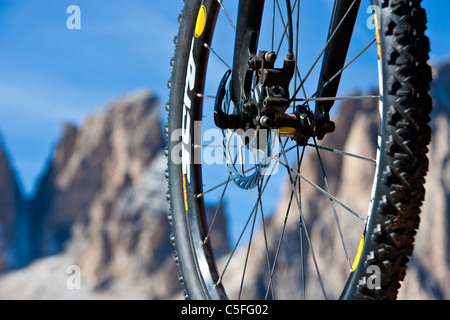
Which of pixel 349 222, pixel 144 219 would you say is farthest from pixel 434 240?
pixel 144 219

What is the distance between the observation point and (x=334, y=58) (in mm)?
1793

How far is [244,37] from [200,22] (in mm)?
227

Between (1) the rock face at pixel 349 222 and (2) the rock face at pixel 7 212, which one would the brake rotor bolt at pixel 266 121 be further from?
(2) the rock face at pixel 7 212

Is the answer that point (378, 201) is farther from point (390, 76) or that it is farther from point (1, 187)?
point (1, 187)

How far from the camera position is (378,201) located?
1352 millimetres

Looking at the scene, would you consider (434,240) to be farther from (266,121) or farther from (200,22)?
(266,121)

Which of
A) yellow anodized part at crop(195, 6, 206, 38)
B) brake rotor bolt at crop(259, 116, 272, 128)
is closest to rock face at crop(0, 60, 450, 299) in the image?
yellow anodized part at crop(195, 6, 206, 38)

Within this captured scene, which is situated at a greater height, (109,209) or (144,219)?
(109,209)

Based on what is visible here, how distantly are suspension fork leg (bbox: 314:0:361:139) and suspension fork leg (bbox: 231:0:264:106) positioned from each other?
0.72 feet

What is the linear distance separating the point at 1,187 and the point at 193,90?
46.4m

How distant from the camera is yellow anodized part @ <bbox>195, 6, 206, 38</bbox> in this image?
196 cm

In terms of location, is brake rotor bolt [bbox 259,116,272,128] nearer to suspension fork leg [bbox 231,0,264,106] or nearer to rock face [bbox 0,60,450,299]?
suspension fork leg [bbox 231,0,264,106]

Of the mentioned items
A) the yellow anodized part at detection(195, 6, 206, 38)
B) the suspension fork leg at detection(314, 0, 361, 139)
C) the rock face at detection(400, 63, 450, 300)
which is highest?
the yellow anodized part at detection(195, 6, 206, 38)

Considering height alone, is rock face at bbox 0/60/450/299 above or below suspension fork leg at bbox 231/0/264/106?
below
